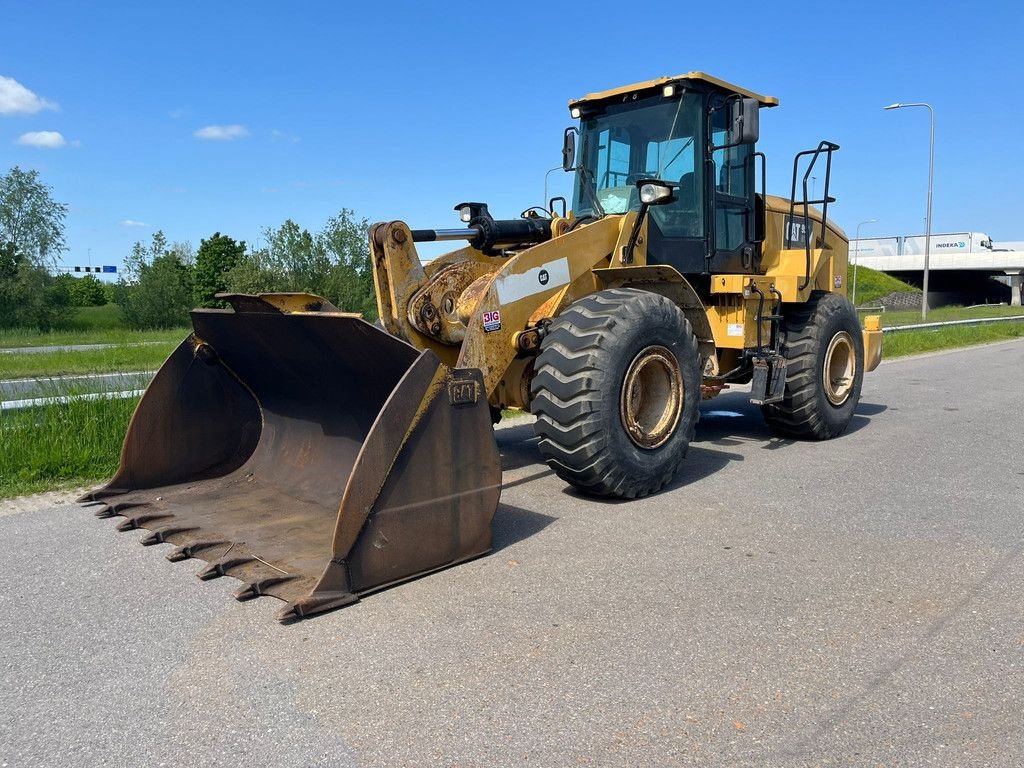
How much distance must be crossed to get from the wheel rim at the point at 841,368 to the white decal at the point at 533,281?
3516 mm

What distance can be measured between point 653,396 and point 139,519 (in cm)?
349

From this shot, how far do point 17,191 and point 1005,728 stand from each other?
125ft

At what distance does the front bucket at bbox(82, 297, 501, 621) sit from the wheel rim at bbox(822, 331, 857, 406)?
193 inches

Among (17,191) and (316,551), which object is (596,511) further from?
(17,191)

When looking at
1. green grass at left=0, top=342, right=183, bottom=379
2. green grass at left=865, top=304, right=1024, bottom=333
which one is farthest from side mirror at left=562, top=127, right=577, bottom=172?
green grass at left=865, top=304, right=1024, bottom=333

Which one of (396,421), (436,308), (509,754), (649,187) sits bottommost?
(509,754)

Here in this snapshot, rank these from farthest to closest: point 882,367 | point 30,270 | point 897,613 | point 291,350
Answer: point 30,270 → point 882,367 → point 291,350 → point 897,613

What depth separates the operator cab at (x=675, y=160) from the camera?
691 centimetres

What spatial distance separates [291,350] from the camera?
5.36m

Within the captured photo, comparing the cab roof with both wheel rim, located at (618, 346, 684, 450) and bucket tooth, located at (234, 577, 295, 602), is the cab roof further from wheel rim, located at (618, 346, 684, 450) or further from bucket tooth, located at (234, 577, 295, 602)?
bucket tooth, located at (234, 577, 295, 602)

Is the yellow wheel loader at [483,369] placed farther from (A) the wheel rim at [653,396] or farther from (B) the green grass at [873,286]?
(B) the green grass at [873,286]

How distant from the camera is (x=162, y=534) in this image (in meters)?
4.78

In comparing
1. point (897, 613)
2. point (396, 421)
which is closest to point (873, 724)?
point (897, 613)

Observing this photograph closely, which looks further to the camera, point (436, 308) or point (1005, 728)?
point (436, 308)
